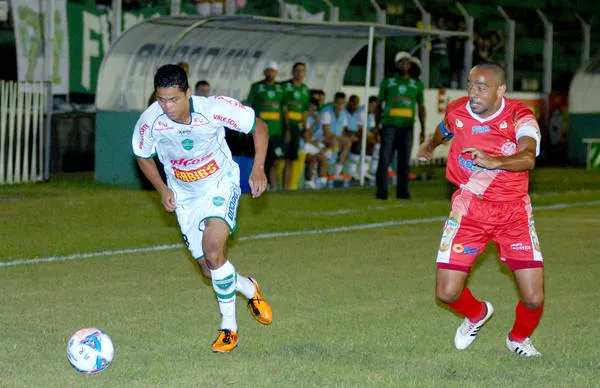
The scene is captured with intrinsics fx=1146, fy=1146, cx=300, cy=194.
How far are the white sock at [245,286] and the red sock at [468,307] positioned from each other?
1.36 meters

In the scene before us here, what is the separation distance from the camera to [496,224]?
6680 millimetres

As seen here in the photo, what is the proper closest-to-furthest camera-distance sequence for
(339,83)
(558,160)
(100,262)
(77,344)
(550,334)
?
(77,344), (550,334), (100,262), (339,83), (558,160)

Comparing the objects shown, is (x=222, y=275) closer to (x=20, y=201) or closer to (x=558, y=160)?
(x=20, y=201)

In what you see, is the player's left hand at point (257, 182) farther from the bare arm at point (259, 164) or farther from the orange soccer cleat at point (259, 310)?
the orange soccer cleat at point (259, 310)

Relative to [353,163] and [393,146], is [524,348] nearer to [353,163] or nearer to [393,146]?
[393,146]

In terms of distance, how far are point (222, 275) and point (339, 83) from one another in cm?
1601

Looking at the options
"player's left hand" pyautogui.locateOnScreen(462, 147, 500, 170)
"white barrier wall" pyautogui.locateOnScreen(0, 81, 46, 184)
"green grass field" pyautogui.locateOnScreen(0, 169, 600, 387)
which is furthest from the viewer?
"white barrier wall" pyautogui.locateOnScreen(0, 81, 46, 184)

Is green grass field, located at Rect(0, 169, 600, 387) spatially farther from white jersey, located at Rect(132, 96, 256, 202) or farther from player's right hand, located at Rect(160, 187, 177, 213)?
white jersey, located at Rect(132, 96, 256, 202)

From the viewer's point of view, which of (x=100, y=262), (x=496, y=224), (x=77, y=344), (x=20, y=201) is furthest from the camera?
(x=20, y=201)

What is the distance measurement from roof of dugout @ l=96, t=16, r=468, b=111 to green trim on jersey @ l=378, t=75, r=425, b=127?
1.93m

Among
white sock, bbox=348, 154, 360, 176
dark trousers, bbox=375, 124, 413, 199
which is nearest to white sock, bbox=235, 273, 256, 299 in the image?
dark trousers, bbox=375, 124, 413, 199

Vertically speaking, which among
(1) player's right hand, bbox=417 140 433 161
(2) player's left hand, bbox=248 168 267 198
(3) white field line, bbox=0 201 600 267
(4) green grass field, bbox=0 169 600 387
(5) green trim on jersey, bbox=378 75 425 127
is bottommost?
(3) white field line, bbox=0 201 600 267

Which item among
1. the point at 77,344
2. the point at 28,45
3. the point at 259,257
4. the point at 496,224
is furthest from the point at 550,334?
the point at 28,45

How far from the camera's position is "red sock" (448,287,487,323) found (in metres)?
6.96
